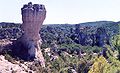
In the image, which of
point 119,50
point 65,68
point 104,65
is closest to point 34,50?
point 65,68

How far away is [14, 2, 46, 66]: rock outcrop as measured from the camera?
6594cm

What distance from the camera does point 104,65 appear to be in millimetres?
33281

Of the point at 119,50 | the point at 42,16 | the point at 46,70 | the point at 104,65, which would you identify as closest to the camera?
the point at 119,50

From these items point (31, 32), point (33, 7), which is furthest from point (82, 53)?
point (33, 7)

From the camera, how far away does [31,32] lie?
67125 millimetres

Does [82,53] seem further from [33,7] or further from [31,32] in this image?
[33,7]

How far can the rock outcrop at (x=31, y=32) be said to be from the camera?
65.9 meters

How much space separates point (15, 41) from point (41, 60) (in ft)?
17.7

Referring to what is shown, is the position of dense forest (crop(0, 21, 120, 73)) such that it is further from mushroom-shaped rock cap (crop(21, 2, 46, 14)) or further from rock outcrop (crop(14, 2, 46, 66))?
mushroom-shaped rock cap (crop(21, 2, 46, 14))

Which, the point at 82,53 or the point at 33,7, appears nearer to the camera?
the point at 33,7

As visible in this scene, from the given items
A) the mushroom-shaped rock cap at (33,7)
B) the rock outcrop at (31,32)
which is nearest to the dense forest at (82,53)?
the rock outcrop at (31,32)

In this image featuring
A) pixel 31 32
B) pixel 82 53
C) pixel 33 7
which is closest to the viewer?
pixel 33 7

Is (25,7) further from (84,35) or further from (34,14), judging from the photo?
(84,35)

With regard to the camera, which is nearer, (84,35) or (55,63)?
(55,63)
